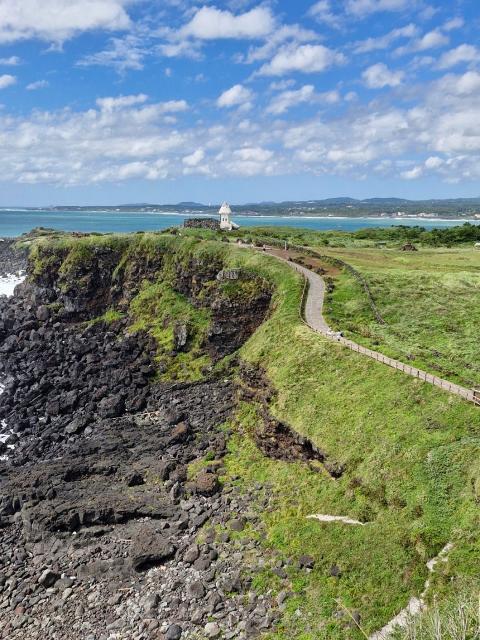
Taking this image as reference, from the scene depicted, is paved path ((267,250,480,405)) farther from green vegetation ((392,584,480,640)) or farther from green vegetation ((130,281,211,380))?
green vegetation ((392,584,480,640))

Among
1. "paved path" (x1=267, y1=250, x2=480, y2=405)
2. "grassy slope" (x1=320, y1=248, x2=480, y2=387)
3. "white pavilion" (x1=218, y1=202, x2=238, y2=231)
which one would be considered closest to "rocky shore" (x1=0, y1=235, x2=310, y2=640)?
"paved path" (x1=267, y1=250, x2=480, y2=405)

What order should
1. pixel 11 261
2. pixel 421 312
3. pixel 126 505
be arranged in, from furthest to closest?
1. pixel 11 261
2. pixel 421 312
3. pixel 126 505

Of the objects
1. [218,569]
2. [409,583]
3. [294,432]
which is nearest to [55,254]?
[294,432]

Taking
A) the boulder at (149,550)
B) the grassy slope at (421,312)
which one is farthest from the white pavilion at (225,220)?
the boulder at (149,550)

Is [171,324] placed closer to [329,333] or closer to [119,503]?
[329,333]

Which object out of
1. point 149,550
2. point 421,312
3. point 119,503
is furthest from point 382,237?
point 149,550

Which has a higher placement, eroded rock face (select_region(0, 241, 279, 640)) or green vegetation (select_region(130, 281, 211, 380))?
green vegetation (select_region(130, 281, 211, 380))
